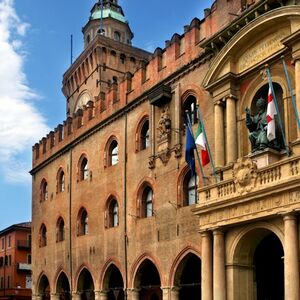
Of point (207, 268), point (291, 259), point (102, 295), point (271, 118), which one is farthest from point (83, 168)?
point (291, 259)

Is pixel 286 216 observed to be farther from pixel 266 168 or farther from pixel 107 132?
pixel 107 132

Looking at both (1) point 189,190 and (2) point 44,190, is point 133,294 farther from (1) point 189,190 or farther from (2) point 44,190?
(2) point 44,190

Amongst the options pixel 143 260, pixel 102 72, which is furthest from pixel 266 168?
pixel 102 72

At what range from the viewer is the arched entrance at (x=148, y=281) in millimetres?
25734

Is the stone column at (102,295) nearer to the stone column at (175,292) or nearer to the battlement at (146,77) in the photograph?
the stone column at (175,292)

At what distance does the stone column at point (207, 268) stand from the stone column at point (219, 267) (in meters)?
0.38

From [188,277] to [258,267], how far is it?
17.1 feet

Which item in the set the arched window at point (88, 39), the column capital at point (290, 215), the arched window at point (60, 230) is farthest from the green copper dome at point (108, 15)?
the column capital at point (290, 215)

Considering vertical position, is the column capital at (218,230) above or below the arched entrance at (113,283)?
above

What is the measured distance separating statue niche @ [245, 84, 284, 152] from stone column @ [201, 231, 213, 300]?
3286 millimetres

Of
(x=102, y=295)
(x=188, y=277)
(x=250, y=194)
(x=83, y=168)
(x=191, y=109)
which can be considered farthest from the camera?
(x=83, y=168)

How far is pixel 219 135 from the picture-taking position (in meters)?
21.1

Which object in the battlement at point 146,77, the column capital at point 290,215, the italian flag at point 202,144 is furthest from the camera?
the battlement at point 146,77

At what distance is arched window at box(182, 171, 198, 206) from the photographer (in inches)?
914
